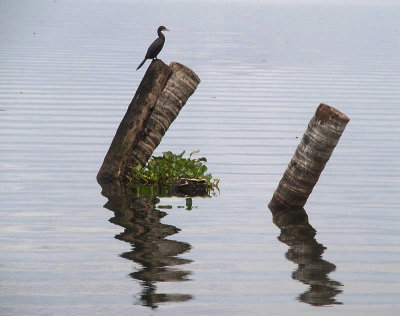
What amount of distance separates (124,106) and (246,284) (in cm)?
1707

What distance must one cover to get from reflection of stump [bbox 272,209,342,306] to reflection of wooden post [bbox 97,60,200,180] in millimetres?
2686

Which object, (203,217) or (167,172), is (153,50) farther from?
(203,217)

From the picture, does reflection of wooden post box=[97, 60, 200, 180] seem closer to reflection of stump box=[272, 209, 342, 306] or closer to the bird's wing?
reflection of stump box=[272, 209, 342, 306]

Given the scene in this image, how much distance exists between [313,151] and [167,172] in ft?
10.0

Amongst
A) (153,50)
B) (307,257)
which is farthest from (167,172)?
(307,257)

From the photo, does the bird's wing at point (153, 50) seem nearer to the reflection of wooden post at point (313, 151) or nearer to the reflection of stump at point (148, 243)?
the reflection of stump at point (148, 243)

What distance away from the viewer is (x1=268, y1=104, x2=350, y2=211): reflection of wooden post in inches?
501

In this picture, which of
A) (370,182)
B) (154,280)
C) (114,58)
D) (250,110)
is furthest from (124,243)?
(114,58)

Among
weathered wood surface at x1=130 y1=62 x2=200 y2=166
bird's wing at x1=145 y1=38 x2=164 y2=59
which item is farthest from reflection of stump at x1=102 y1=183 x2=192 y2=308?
bird's wing at x1=145 y1=38 x2=164 y2=59

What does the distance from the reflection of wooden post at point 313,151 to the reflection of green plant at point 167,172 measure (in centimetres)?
204

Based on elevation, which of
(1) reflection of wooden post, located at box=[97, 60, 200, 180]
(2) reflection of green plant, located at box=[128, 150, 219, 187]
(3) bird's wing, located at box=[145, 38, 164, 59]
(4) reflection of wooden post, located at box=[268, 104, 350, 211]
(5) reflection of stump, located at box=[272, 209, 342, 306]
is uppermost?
(3) bird's wing, located at box=[145, 38, 164, 59]

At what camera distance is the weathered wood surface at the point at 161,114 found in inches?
594

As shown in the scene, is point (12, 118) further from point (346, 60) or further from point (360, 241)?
point (346, 60)

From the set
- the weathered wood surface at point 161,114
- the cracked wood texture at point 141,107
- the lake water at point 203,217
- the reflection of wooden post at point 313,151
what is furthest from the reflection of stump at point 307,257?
the cracked wood texture at point 141,107
